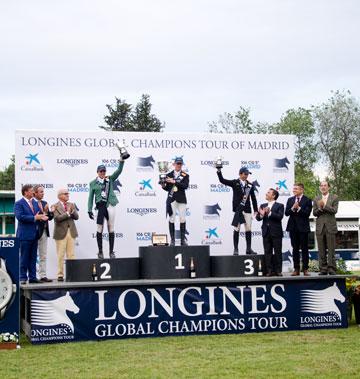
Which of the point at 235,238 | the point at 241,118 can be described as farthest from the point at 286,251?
the point at 241,118

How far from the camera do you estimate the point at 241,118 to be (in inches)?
1524

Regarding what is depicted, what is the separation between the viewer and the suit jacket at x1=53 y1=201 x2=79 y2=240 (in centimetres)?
1046

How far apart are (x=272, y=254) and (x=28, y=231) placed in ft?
11.5

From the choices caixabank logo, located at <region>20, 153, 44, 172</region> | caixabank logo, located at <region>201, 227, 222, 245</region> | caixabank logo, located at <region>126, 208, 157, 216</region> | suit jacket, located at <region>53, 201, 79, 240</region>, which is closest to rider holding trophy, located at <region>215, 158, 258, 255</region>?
caixabank logo, located at <region>201, 227, 222, 245</region>

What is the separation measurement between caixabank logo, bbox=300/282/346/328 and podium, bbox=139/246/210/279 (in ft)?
4.75

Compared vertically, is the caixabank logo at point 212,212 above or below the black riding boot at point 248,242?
above

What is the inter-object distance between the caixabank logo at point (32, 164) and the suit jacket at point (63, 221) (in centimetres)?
109

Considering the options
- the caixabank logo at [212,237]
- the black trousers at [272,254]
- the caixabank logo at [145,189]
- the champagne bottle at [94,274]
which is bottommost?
the champagne bottle at [94,274]

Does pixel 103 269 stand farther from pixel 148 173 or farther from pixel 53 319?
pixel 148 173

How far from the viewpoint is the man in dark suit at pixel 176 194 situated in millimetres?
10836

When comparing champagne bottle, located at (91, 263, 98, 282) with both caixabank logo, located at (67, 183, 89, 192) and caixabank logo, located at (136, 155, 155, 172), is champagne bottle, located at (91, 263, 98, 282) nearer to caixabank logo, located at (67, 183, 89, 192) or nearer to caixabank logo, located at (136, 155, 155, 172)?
caixabank logo, located at (67, 183, 89, 192)

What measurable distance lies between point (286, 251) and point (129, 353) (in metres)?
5.86

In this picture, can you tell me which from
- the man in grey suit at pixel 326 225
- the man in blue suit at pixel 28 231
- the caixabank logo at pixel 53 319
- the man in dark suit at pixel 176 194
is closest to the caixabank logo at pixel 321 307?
the man in grey suit at pixel 326 225

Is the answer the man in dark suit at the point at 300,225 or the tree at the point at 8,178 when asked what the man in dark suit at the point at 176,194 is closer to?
the man in dark suit at the point at 300,225
